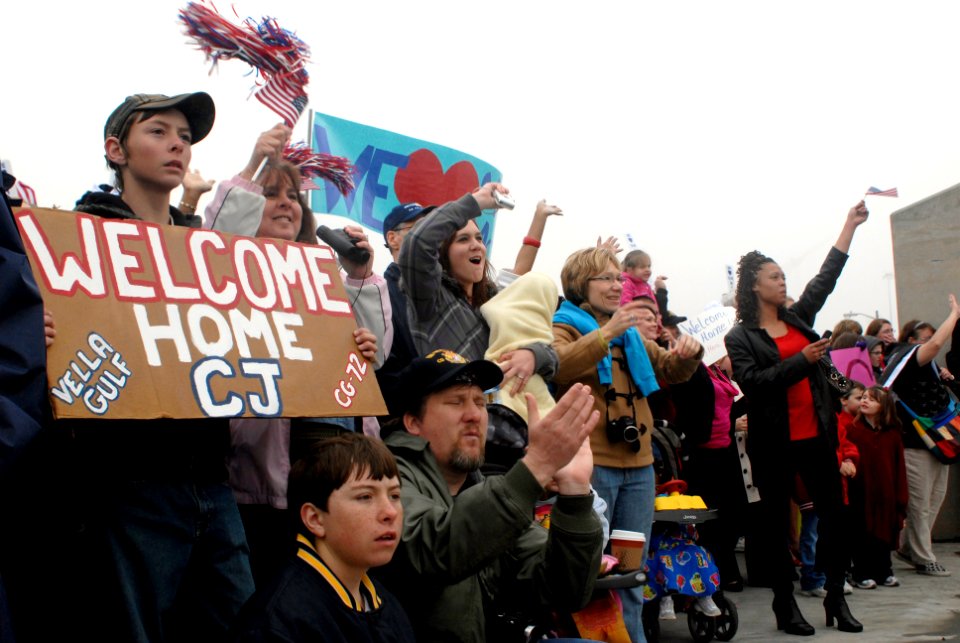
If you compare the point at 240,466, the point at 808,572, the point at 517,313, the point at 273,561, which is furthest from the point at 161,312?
the point at 808,572

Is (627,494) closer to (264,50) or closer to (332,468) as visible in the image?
(332,468)

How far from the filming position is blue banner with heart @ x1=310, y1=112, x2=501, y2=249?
24.0ft

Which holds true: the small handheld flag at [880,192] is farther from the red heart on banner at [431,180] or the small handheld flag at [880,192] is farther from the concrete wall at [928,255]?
the concrete wall at [928,255]

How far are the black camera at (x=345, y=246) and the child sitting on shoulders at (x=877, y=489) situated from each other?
5.65m

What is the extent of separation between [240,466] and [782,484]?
3.86 metres

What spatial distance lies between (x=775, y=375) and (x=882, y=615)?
187 cm

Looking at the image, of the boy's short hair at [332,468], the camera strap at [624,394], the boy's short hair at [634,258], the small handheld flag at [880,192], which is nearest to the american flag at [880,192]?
the small handheld flag at [880,192]

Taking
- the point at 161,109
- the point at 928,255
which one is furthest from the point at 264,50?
the point at 928,255

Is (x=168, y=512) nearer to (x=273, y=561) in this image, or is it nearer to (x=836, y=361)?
(x=273, y=561)

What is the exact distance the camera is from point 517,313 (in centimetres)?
430

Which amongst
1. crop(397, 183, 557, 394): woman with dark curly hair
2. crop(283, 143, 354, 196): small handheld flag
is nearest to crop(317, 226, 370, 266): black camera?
crop(397, 183, 557, 394): woman with dark curly hair

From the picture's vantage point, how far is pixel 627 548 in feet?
14.0

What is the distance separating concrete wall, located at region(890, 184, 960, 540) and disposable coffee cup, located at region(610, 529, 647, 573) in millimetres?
7886

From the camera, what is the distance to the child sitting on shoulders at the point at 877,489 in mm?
8148
